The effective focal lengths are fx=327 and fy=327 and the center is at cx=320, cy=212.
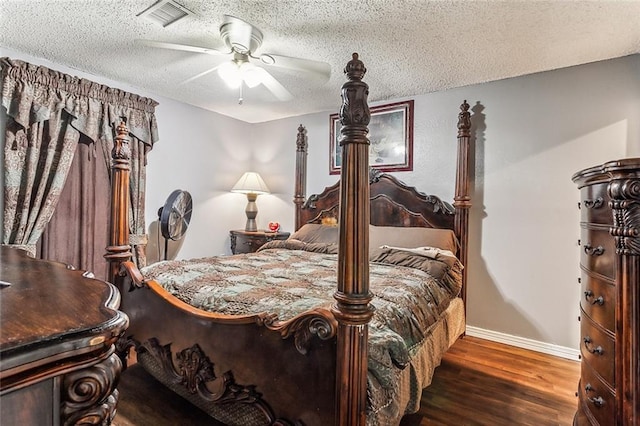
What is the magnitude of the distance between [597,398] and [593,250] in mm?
589

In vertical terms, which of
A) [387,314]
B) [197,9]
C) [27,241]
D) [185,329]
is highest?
[197,9]

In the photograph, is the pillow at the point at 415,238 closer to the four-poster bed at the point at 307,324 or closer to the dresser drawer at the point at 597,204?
the four-poster bed at the point at 307,324

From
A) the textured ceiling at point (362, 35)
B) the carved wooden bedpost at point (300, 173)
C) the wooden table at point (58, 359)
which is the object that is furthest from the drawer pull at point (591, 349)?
the carved wooden bedpost at point (300, 173)

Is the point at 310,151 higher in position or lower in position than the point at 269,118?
lower

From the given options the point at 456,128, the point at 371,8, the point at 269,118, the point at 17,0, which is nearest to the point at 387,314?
the point at 371,8

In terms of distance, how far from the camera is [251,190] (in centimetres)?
416

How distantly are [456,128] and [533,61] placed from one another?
78 cm

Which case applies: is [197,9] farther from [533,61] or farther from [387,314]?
[533,61]

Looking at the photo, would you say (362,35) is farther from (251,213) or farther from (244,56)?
(251,213)

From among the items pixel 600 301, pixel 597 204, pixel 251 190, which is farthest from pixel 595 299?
pixel 251 190

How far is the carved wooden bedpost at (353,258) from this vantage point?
3.67 ft

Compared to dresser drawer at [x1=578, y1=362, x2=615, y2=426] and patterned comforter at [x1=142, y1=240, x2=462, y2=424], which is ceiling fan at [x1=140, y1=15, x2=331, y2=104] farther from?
dresser drawer at [x1=578, y1=362, x2=615, y2=426]

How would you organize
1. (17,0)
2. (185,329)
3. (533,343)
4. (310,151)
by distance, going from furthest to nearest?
(310,151) < (533,343) < (17,0) < (185,329)

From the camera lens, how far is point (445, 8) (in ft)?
6.35
